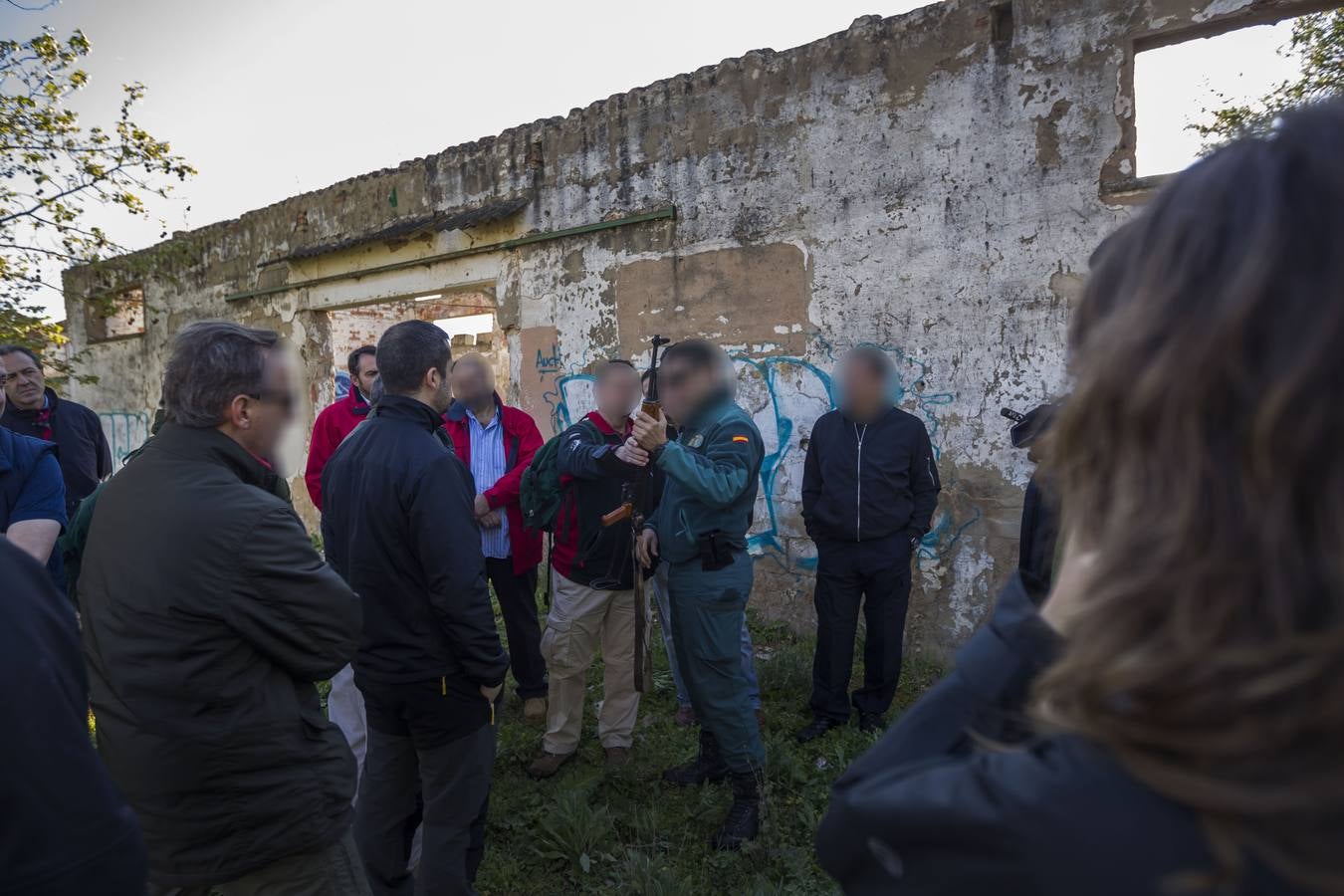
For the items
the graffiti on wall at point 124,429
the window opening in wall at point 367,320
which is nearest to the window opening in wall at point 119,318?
the graffiti on wall at point 124,429

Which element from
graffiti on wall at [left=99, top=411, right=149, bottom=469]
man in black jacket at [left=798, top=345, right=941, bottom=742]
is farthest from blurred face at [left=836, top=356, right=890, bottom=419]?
graffiti on wall at [left=99, top=411, right=149, bottom=469]

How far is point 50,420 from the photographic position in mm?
4645

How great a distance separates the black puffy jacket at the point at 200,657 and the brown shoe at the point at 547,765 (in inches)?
82.6

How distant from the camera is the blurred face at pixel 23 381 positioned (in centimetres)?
443

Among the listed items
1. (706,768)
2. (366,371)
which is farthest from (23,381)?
(706,768)

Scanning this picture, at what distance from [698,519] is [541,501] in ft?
3.53

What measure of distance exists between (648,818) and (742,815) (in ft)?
1.30

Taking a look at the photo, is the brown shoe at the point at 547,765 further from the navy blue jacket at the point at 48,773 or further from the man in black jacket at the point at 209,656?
the navy blue jacket at the point at 48,773

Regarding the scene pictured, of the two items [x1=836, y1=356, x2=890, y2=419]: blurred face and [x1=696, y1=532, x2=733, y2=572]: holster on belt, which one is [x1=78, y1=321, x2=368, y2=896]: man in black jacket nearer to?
[x1=696, y1=532, x2=733, y2=572]: holster on belt

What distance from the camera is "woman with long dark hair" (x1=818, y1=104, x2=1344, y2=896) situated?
0.57 metres

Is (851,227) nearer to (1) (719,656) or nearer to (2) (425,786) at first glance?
(1) (719,656)

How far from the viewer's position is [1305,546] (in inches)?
23.4

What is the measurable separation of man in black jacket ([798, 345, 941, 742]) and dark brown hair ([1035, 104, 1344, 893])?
11.9ft

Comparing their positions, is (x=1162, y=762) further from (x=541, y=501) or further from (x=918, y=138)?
(x=918, y=138)
